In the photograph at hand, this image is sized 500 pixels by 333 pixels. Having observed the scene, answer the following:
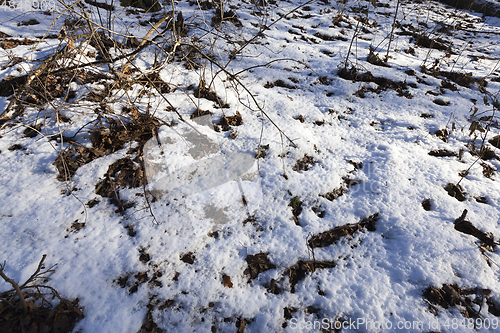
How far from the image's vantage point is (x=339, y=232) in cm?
158

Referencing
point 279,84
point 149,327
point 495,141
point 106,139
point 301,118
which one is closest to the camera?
point 149,327

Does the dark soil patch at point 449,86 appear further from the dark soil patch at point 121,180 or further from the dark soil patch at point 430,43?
the dark soil patch at point 121,180

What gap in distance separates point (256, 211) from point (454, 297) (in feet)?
4.25

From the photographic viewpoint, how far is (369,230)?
160 centimetres

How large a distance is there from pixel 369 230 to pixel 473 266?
1.93ft

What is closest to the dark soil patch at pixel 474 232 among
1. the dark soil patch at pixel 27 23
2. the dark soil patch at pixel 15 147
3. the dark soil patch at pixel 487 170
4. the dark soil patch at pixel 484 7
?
the dark soil patch at pixel 487 170

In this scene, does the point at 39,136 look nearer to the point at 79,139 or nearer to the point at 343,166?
the point at 79,139

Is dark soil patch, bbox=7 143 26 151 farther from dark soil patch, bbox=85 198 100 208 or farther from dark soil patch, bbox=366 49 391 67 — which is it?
dark soil patch, bbox=366 49 391 67

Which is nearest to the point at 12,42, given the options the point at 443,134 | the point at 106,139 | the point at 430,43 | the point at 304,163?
the point at 106,139

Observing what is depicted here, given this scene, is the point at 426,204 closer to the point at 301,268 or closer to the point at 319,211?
the point at 319,211

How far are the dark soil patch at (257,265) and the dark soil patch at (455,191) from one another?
1687 mm

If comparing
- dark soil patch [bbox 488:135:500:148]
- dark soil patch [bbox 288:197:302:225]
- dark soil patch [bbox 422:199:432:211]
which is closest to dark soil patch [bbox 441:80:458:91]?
dark soil patch [bbox 488:135:500:148]

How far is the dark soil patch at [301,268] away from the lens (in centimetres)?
135

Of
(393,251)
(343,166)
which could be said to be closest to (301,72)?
(343,166)
